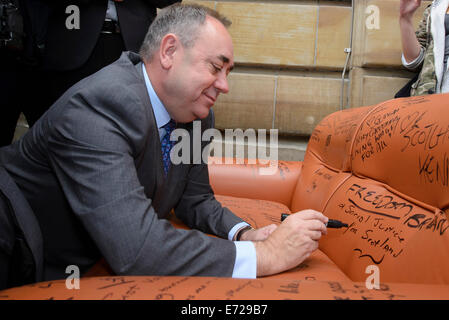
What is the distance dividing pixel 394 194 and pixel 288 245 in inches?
12.5

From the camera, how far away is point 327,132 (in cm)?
146

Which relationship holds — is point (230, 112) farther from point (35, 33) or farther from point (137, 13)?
point (35, 33)

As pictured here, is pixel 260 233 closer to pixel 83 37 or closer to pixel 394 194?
pixel 394 194

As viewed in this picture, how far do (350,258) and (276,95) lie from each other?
1.46 meters

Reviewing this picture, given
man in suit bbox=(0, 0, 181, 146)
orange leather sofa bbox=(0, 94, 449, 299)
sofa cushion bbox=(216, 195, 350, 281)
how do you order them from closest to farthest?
orange leather sofa bbox=(0, 94, 449, 299)
sofa cushion bbox=(216, 195, 350, 281)
man in suit bbox=(0, 0, 181, 146)

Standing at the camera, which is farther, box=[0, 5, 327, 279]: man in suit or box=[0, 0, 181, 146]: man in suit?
box=[0, 0, 181, 146]: man in suit

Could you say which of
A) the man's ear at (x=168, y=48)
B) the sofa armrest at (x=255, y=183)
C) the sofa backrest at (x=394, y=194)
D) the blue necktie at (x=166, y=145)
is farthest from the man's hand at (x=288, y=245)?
the sofa armrest at (x=255, y=183)

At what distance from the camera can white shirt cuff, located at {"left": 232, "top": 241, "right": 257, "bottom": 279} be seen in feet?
2.28

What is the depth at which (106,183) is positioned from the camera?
650mm

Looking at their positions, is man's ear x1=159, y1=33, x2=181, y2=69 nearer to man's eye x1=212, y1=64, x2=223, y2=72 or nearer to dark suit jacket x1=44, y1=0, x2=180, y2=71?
man's eye x1=212, y1=64, x2=223, y2=72

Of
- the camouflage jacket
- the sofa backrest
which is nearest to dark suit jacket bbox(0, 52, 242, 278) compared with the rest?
the sofa backrest

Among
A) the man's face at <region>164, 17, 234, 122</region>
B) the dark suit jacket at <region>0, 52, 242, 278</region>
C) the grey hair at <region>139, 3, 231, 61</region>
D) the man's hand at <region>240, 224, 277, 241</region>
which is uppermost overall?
the grey hair at <region>139, 3, 231, 61</region>

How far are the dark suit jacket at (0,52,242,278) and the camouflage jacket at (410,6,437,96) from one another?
1.21 m
